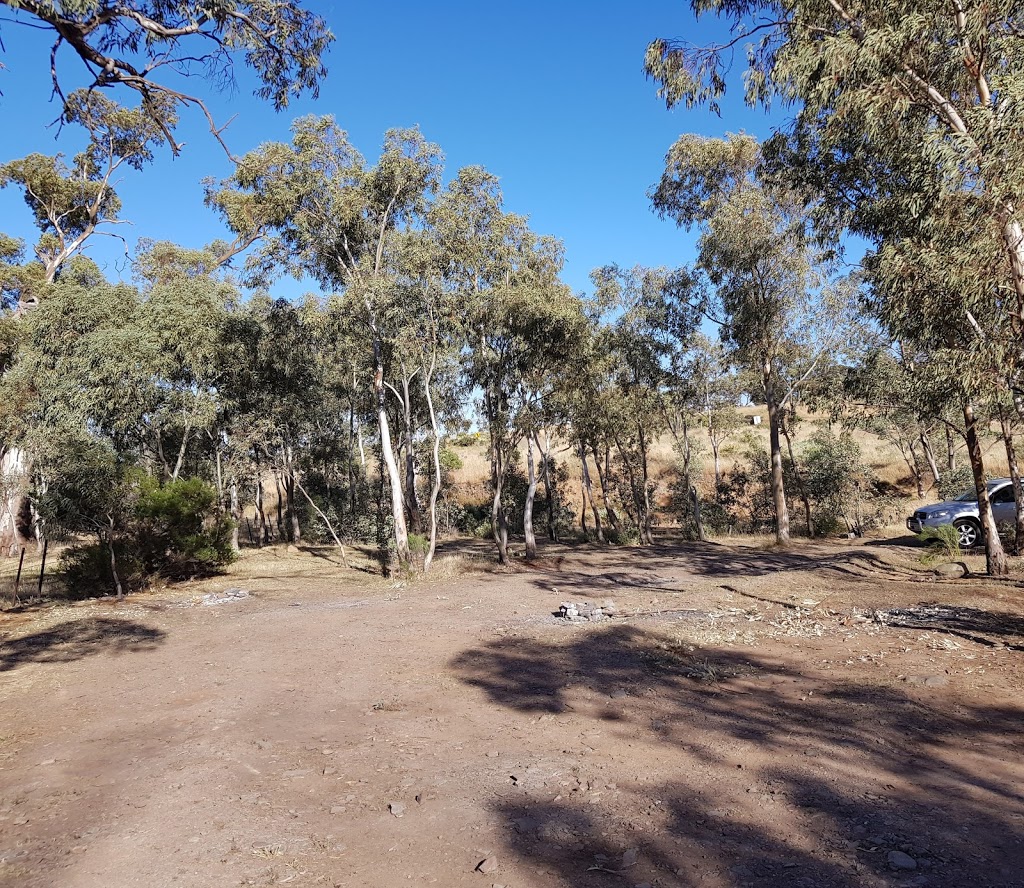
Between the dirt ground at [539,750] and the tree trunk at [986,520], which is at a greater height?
the tree trunk at [986,520]

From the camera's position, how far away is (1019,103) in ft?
22.5

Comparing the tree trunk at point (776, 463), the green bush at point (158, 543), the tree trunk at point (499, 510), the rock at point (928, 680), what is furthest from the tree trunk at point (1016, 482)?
the green bush at point (158, 543)

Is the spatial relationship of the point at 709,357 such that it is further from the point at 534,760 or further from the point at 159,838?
the point at 159,838

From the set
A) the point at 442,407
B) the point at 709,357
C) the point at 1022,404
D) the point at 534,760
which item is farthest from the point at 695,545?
the point at 534,760

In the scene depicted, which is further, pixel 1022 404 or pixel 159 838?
pixel 1022 404

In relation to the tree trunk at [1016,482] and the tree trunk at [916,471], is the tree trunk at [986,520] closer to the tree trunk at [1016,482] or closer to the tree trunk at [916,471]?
the tree trunk at [1016,482]

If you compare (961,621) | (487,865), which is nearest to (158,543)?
(487,865)

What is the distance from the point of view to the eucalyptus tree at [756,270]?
56.9ft

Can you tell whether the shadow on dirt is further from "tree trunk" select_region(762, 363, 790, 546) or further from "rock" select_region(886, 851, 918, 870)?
"tree trunk" select_region(762, 363, 790, 546)

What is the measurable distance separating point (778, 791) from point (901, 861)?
93 centimetres

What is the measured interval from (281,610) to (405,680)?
657 cm

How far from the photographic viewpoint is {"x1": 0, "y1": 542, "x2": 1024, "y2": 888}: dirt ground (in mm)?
3580

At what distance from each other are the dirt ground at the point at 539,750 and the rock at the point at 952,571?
0.91 m

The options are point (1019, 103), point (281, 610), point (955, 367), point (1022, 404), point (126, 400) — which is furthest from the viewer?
point (126, 400)
